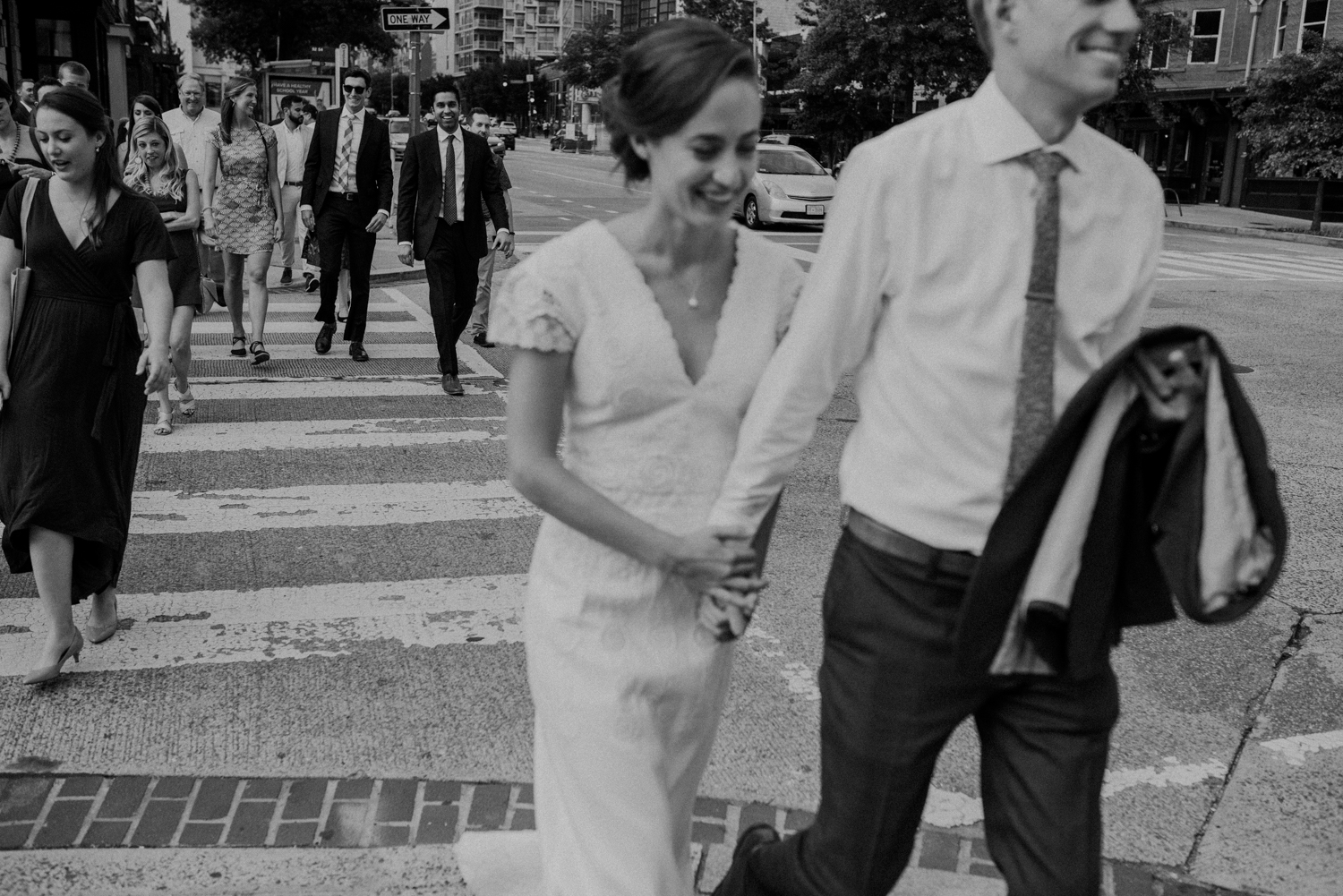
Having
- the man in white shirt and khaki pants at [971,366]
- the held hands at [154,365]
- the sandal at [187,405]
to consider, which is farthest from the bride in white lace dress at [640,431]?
the sandal at [187,405]

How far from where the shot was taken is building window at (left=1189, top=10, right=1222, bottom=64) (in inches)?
1543

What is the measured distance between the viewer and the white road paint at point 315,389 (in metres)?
8.89

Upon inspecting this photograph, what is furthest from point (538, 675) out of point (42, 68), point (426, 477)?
point (42, 68)

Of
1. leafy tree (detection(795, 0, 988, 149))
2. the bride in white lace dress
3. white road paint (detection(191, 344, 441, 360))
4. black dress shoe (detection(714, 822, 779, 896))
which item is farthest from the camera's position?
leafy tree (detection(795, 0, 988, 149))

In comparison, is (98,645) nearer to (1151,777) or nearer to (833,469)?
(1151,777)

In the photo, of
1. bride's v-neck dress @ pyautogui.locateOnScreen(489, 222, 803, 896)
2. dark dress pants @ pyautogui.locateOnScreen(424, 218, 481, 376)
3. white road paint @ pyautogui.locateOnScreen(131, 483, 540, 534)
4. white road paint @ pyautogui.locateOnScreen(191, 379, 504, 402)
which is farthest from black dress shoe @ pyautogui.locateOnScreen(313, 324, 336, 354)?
bride's v-neck dress @ pyautogui.locateOnScreen(489, 222, 803, 896)

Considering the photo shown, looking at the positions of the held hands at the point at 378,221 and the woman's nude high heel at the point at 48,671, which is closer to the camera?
the woman's nude high heel at the point at 48,671

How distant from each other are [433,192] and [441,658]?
5326 millimetres

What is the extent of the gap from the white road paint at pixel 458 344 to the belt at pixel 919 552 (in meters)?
7.88

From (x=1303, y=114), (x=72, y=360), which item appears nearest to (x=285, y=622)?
(x=72, y=360)

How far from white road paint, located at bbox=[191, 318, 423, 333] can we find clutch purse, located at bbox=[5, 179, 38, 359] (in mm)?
6937

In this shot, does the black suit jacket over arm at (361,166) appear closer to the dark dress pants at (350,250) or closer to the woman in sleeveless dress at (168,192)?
the dark dress pants at (350,250)

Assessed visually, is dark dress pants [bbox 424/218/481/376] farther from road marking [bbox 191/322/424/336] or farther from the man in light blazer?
road marking [bbox 191/322/424/336]

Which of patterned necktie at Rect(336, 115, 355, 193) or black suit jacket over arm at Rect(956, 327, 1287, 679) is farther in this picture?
patterned necktie at Rect(336, 115, 355, 193)
